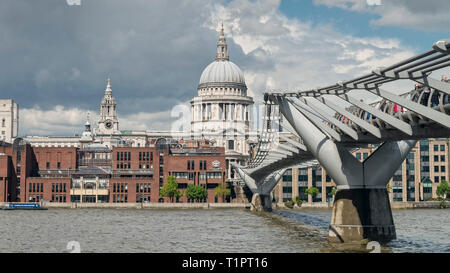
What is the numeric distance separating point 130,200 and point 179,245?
88991 mm

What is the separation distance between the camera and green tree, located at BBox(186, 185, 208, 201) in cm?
13675

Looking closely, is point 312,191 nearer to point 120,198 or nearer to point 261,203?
point 261,203

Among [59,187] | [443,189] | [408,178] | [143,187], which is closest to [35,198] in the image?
[59,187]

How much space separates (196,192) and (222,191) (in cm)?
650

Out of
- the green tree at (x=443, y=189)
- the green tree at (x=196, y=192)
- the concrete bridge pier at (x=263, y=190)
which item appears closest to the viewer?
the concrete bridge pier at (x=263, y=190)

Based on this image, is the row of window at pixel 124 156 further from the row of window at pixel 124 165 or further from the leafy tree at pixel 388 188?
the leafy tree at pixel 388 188

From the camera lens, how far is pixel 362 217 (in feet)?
159

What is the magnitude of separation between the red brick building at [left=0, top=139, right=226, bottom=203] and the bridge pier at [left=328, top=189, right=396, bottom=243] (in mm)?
93412

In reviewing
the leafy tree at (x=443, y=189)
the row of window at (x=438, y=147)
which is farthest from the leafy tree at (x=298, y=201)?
the row of window at (x=438, y=147)

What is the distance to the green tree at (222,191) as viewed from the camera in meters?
Result: 141

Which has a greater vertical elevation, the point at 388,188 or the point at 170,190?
the point at 388,188

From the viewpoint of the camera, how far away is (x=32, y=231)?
67.1 m

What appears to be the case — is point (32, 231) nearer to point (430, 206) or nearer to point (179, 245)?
point (179, 245)

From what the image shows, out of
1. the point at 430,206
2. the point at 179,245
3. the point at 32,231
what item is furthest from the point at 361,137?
the point at 430,206
